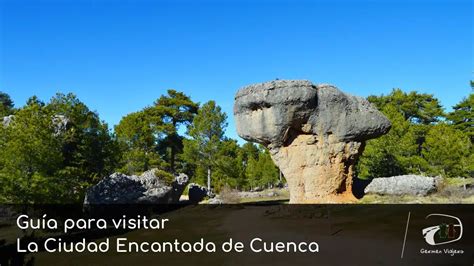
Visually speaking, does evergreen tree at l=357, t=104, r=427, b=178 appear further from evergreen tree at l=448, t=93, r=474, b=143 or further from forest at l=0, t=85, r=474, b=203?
evergreen tree at l=448, t=93, r=474, b=143

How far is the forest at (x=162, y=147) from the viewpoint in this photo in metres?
17.2

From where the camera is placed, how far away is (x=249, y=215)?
69.3ft

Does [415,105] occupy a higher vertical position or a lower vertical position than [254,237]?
higher

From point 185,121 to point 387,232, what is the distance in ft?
116

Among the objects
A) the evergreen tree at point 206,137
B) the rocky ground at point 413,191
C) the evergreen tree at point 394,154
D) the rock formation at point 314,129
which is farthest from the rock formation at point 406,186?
the evergreen tree at point 206,137

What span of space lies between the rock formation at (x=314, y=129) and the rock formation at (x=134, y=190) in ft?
24.2

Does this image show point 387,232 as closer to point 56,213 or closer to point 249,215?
point 249,215

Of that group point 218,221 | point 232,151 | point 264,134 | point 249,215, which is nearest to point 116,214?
point 218,221

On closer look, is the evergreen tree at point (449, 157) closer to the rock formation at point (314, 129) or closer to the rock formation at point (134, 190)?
the rock formation at point (314, 129)

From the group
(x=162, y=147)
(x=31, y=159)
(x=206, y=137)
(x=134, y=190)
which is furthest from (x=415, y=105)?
(x=31, y=159)

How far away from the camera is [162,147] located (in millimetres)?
45000

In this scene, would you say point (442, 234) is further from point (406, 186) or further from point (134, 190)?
point (134, 190)

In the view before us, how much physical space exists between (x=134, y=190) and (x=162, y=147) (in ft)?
72.8

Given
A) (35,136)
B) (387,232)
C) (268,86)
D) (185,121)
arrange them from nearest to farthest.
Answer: (387,232) → (35,136) → (268,86) → (185,121)
